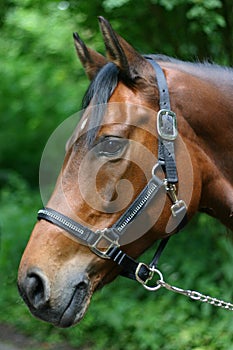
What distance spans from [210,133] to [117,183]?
0.51 m

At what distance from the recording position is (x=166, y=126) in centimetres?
230

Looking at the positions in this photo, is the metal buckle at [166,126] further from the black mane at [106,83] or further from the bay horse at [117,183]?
the black mane at [106,83]

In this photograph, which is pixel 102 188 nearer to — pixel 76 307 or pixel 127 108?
pixel 127 108

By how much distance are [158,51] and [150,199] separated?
3008mm

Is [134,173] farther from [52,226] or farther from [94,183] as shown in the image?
[52,226]

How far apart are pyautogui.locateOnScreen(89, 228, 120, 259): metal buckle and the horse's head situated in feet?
0.04

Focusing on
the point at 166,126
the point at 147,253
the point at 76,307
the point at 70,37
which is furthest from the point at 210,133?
the point at 70,37

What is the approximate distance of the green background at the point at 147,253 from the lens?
4.52m

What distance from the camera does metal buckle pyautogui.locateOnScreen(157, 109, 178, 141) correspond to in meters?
2.29

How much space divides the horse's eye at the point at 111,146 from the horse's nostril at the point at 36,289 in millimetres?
539

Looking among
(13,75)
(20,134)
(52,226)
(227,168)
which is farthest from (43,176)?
(20,134)

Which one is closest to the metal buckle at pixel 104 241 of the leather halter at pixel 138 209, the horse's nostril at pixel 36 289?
the leather halter at pixel 138 209

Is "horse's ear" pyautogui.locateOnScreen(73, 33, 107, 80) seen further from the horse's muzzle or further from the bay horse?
the horse's muzzle

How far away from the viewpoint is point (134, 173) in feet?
7.47
